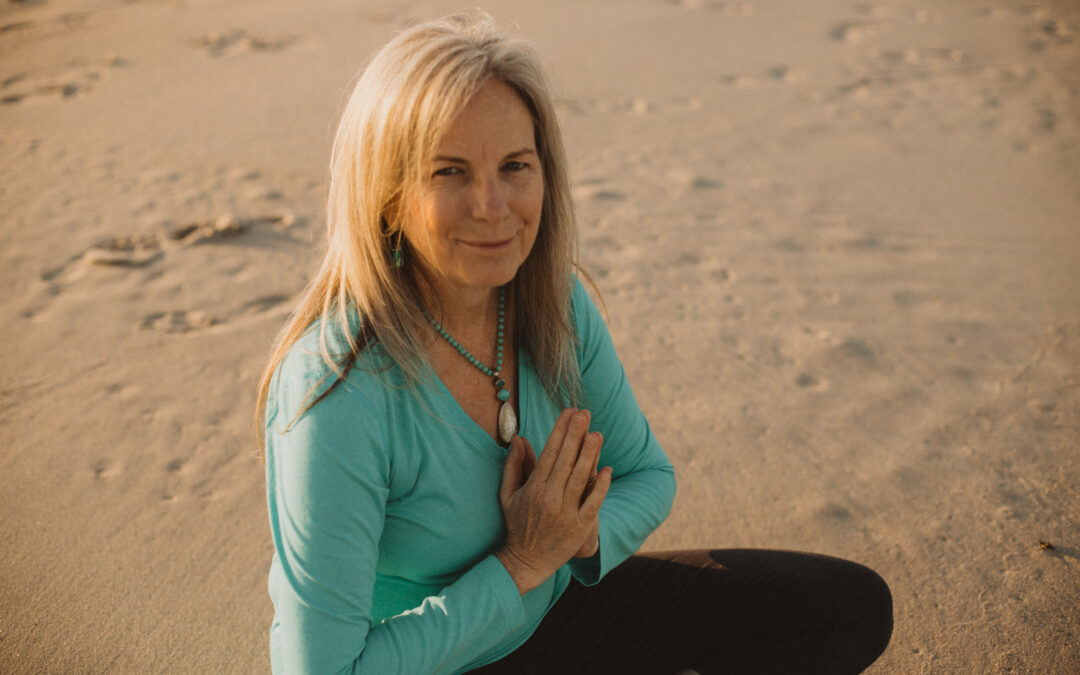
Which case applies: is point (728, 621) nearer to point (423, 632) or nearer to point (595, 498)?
point (595, 498)

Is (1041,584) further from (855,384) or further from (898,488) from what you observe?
(855,384)

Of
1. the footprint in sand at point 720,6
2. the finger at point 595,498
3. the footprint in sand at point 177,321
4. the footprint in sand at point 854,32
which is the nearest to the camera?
the finger at point 595,498

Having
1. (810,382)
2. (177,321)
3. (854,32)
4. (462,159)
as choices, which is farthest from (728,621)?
(854,32)

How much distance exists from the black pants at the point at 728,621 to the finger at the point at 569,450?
1.60 feet

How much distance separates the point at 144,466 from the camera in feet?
10.2

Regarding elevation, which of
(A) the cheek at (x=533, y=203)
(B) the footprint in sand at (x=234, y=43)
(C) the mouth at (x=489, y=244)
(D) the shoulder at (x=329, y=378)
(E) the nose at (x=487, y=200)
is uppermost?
(E) the nose at (x=487, y=200)

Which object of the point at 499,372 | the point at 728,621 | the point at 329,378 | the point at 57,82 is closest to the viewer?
the point at 329,378

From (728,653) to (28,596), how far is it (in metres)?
2.16

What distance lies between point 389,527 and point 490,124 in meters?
0.81

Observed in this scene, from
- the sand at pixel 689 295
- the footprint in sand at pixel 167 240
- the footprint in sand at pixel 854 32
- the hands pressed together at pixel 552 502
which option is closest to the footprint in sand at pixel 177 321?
the sand at pixel 689 295

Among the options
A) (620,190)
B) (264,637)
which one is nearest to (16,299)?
(264,637)

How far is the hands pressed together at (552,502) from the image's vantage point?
5.32ft

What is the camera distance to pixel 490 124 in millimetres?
1583

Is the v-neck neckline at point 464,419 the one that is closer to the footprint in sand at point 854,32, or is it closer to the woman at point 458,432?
the woman at point 458,432
